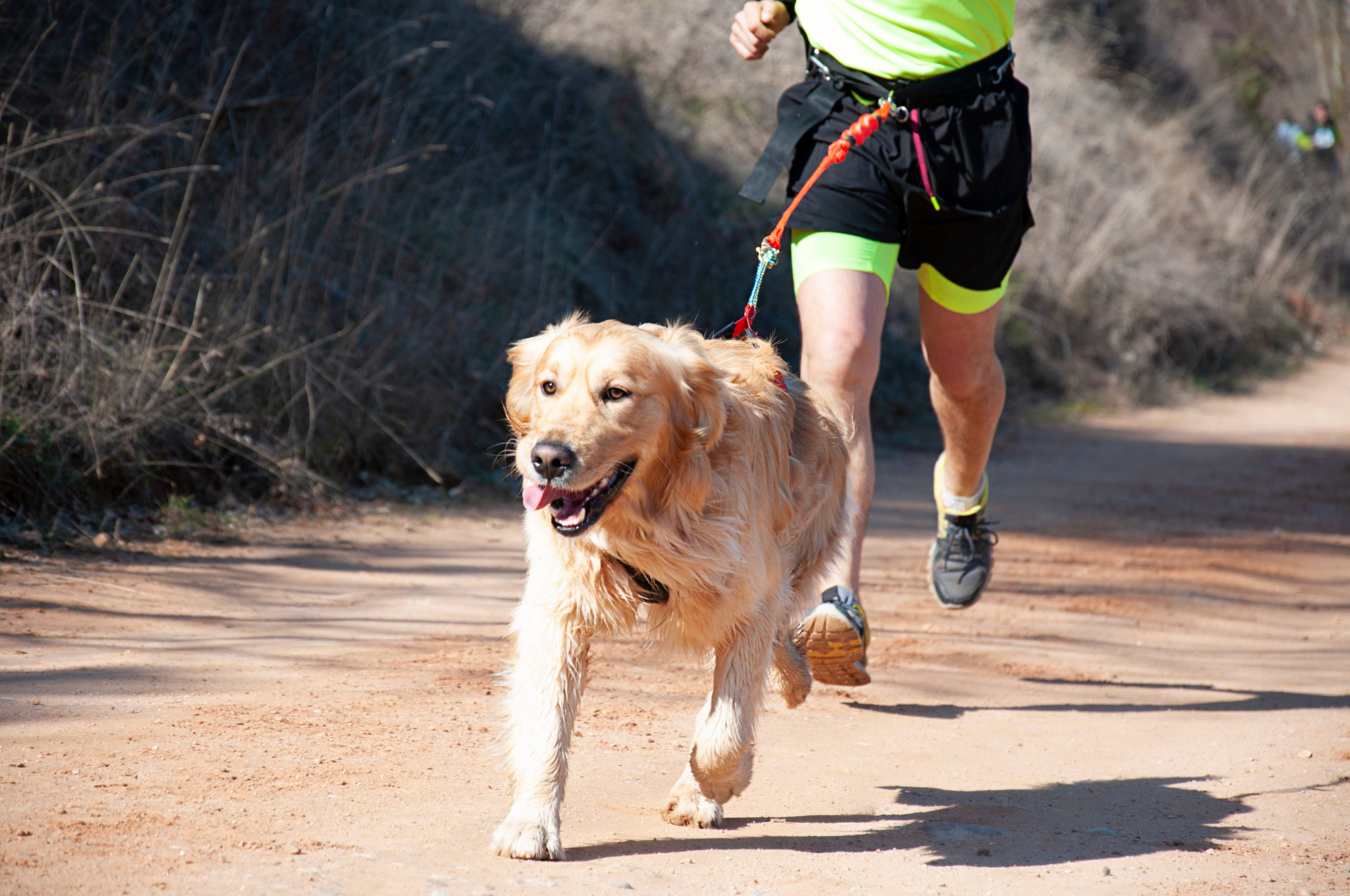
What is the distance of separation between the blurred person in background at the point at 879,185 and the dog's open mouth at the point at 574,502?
4.24ft

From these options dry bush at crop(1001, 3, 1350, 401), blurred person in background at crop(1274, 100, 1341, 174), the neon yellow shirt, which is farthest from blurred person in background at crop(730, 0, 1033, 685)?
blurred person in background at crop(1274, 100, 1341, 174)

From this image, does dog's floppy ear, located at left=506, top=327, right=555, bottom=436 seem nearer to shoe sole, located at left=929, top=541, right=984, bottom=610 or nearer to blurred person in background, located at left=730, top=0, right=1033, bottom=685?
blurred person in background, located at left=730, top=0, right=1033, bottom=685

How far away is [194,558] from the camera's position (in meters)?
5.52

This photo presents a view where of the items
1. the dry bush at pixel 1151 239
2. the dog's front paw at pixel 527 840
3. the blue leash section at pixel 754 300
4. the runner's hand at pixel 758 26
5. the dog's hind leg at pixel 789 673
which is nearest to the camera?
the dog's front paw at pixel 527 840

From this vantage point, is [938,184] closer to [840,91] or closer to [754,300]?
[840,91]

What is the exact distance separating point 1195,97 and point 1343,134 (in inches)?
234

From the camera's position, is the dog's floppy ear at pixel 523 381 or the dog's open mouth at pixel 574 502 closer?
the dog's open mouth at pixel 574 502

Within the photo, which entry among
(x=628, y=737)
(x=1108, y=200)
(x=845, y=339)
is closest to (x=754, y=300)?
(x=845, y=339)

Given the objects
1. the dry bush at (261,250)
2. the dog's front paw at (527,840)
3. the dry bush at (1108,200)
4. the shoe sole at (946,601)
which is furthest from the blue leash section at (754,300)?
the dry bush at (1108,200)

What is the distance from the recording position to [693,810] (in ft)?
9.95

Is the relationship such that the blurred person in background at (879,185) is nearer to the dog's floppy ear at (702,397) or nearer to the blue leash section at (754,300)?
the blue leash section at (754,300)

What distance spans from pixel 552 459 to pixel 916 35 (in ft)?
7.66

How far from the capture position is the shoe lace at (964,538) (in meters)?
4.85

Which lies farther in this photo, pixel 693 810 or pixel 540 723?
pixel 693 810
